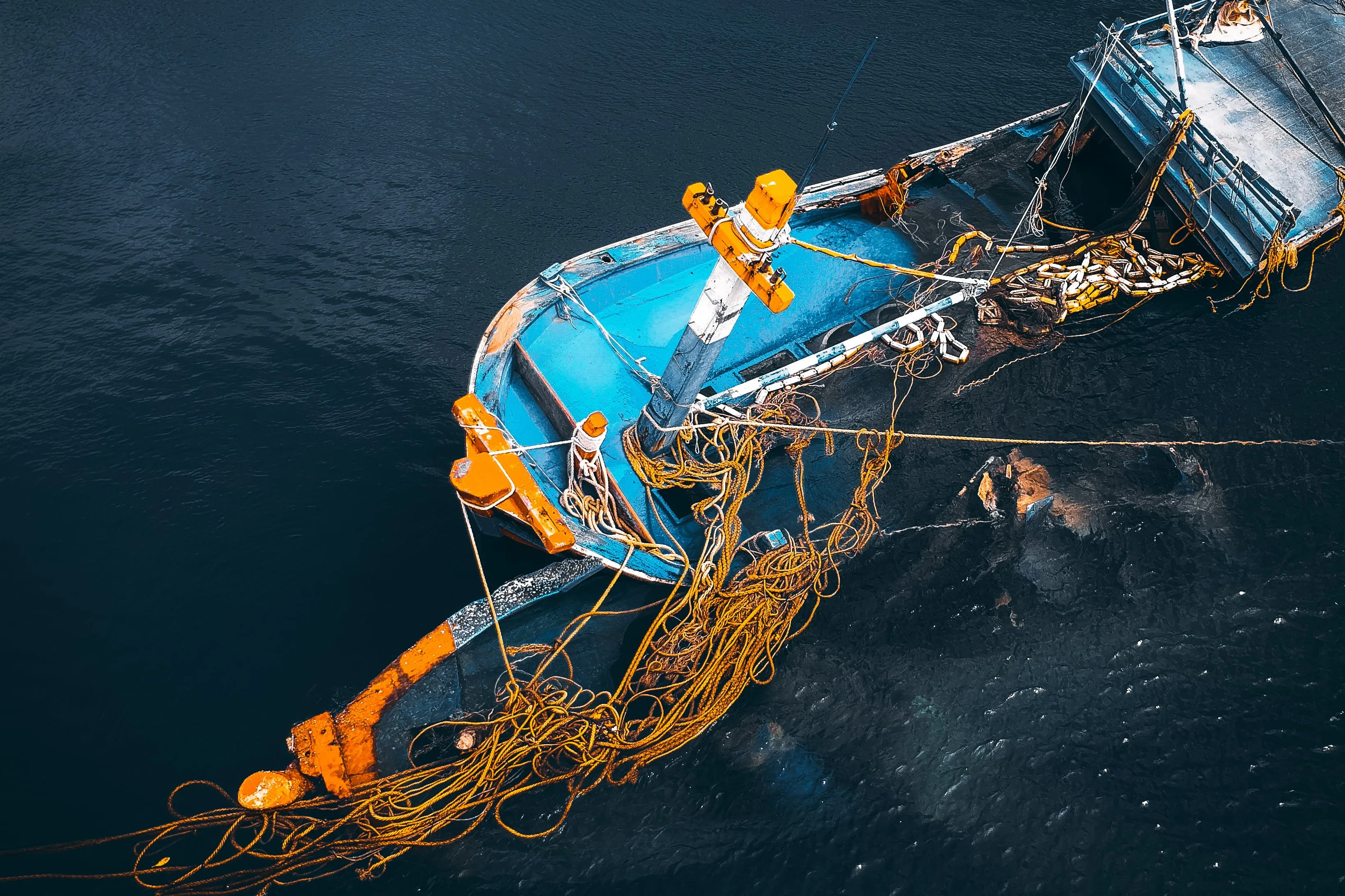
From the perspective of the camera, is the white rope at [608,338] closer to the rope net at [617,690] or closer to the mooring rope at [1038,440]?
the rope net at [617,690]

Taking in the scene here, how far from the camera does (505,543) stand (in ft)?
47.5

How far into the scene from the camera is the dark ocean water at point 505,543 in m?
12.1

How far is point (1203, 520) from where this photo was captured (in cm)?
1512

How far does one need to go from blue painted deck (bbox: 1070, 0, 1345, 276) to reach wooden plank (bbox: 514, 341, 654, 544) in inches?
507

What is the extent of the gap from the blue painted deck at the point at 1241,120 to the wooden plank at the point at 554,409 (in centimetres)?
1288

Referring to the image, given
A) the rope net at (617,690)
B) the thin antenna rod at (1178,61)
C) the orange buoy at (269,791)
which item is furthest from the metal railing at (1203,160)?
the orange buoy at (269,791)

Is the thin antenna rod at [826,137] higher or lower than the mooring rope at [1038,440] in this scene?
higher

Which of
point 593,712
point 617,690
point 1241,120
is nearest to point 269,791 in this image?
point 593,712

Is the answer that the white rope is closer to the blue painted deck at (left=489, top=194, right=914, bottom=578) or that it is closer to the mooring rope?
the blue painted deck at (left=489, top=194, right=914, bottom=578)

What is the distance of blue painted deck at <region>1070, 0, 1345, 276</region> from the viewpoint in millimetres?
15938

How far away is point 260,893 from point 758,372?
1124cm

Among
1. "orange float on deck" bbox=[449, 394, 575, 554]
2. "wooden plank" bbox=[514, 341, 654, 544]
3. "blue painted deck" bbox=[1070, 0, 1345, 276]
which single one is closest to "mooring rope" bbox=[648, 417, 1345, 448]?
"wooden plank" bbox=[514, 341, 654, 544]

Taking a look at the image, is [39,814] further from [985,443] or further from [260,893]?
[985,443]

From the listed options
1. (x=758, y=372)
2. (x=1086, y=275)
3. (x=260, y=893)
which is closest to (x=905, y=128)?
(x=1086, y=275)
